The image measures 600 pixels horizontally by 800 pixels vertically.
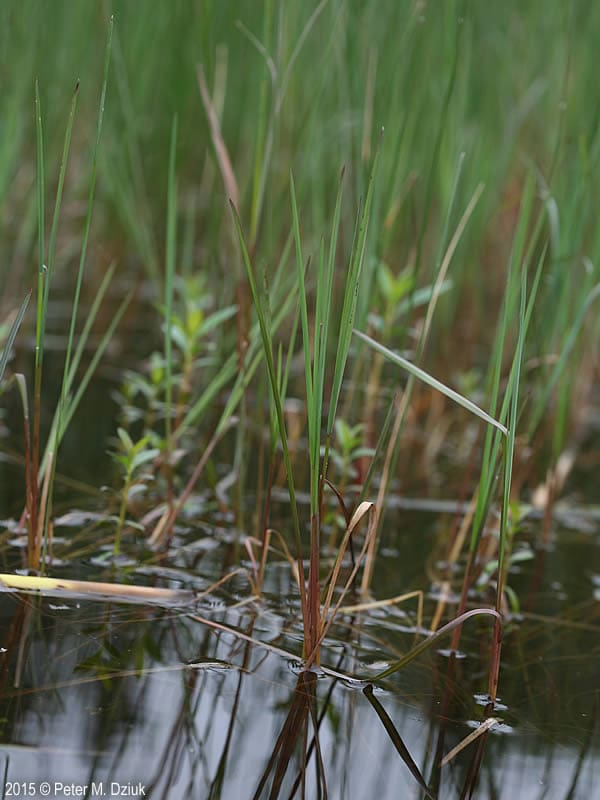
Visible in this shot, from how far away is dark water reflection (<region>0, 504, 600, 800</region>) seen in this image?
3.26 feet

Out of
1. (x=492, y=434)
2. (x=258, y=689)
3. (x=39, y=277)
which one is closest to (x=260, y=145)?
(x=39, y=277)

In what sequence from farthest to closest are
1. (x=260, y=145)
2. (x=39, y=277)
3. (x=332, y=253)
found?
(x=260, y=145)
(x=39, y=277)
(x=332, y=253)

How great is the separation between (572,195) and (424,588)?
87 centimetres

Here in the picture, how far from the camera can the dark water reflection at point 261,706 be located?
0.99m

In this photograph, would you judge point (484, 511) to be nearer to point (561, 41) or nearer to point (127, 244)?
point (561, 41)

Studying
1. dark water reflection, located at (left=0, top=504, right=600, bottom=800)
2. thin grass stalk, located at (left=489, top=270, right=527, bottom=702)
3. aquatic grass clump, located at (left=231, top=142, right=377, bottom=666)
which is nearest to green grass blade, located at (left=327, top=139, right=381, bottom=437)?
aquatic grass clump, located at (left=231, top=142, right=377, bottom=666)

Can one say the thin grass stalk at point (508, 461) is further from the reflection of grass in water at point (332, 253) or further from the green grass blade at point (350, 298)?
the green grass blade at point (350, 298)

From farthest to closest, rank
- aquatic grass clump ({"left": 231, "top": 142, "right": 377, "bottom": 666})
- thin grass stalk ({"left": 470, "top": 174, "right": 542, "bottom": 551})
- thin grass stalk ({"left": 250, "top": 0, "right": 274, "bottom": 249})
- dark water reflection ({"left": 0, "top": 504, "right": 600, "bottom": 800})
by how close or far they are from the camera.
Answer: thin grass stalk ({"left": 250, "top": 0, "right": 274, "bottom": 249}) < thin grass stalk ({"left": 470, "top": 174, "right": 542, "bottom": 551}) < aquatic grass clump ({"left": 231, "top": 142, "right": 377, "bottom": 666}) < dark water reflection ({"left": 0, "top": 504, "right": 600, "bottom": 800})

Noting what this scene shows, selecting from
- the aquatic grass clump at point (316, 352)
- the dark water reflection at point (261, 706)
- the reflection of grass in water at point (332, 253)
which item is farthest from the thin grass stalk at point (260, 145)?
the dark water reflection at point (261, 706)

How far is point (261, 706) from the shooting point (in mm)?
1119

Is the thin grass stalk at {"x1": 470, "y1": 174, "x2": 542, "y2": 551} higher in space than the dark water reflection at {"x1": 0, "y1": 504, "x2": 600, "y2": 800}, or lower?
higher

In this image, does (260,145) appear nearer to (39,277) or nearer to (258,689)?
(39,277)

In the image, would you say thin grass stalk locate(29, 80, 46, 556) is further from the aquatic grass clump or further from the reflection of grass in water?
the aquatic grass clump

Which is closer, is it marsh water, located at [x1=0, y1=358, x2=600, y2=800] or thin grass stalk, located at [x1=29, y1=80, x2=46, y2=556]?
marsh water, located at [x1=0, y1=358, x2=600, y2=800]
